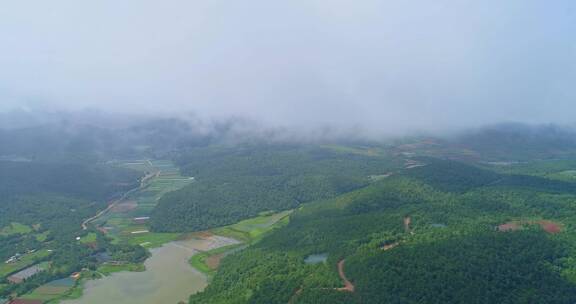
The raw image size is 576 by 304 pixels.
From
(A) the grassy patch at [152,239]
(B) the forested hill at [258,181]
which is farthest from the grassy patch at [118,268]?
(B) the forested hill at [258,181]

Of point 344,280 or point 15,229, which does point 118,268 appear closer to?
point 15,229

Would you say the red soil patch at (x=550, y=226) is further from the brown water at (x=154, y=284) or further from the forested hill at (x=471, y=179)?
the brown water at (x=154, y=284)

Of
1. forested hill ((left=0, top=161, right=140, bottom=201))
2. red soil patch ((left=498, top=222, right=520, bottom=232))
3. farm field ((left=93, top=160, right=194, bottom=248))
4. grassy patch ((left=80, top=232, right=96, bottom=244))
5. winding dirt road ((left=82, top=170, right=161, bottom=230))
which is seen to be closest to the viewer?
Answer: red soil patch ((left=498, top=222, right=520, bottom=232))

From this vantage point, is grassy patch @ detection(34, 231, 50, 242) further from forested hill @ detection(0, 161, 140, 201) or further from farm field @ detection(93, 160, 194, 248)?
forested hill @ detection(0, 161, 140, 201)

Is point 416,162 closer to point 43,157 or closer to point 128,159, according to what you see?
point 128,159

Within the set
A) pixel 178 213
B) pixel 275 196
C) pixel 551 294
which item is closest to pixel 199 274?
pixel 178 213

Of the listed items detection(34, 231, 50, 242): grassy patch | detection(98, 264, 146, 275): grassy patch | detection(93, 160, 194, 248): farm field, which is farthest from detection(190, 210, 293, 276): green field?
detection(34, 231, 50, 242): grassy patch
